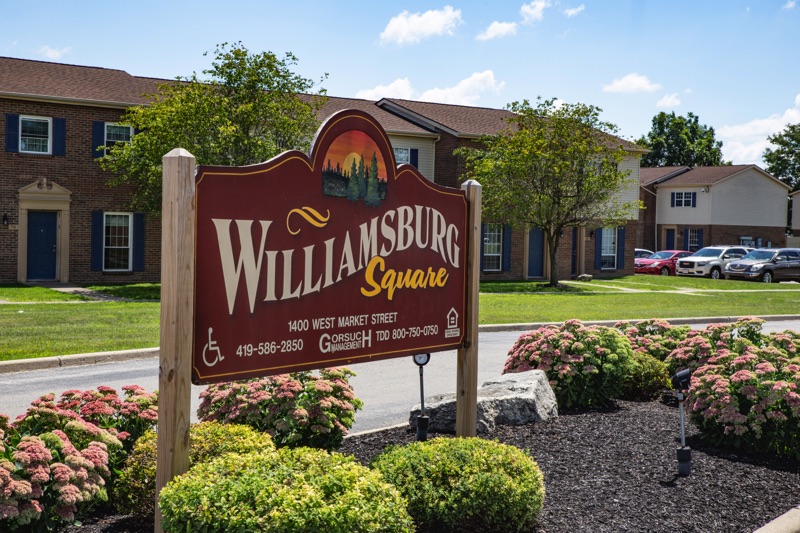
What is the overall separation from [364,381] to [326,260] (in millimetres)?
6171

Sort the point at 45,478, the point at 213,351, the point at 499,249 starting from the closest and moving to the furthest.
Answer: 1. the point at 45,478
2. the point at 213,351
3. the point at 499,249

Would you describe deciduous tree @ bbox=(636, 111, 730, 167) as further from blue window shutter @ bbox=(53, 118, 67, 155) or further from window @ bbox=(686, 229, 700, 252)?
blue window shutter @ bbox=(53, 118, 67, 155)

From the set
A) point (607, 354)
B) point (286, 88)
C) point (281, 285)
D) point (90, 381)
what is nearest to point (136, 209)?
point (286, 88)

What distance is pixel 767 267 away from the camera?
4091 centimetres

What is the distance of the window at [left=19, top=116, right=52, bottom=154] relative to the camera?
28141mm

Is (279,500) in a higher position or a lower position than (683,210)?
lower

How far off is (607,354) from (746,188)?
5455cm

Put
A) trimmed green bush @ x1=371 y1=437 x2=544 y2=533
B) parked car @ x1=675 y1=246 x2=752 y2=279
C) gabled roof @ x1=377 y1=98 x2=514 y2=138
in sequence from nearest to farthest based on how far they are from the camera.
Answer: trimmed green bush @ x1=371 y1=437 x2=544 y2=533 → gabled roof @ x1=377 y1=98 x2=514 y2=138 → parked car @ x1=675 y1=246 x2=752 y2=279

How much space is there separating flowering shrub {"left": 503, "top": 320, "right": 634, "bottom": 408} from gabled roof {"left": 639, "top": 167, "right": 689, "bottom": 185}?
52852 mm

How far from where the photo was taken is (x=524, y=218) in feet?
109

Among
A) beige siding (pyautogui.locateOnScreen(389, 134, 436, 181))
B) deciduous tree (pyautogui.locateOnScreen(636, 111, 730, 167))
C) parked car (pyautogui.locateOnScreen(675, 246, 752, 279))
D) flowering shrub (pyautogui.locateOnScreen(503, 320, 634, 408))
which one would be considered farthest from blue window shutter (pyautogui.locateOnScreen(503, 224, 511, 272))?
deciduous tree (pyautogui.locateOnScreen(636, 111, 730, 167))

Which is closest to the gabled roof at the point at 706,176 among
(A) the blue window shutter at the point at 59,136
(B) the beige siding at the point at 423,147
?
(B) the beige siding at the point at 423,147

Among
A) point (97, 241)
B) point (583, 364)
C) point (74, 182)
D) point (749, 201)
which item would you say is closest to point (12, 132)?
point (74, 182)

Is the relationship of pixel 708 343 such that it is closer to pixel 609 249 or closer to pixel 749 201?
pixel 609 249
